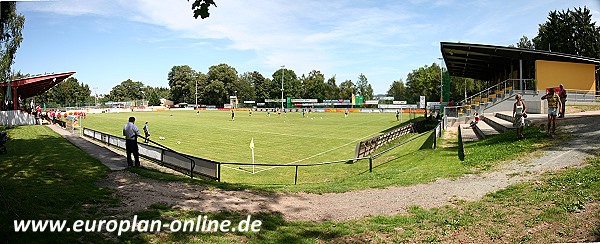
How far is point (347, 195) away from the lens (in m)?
9.48

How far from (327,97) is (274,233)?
4717 inches

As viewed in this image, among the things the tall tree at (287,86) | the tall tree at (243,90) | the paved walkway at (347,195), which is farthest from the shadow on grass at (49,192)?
the tall tree at (243,90)

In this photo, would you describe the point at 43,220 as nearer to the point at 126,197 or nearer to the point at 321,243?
the point at 126,197

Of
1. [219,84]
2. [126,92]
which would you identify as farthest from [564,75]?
[126,92]

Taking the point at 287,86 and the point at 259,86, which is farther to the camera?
the point at 259,86

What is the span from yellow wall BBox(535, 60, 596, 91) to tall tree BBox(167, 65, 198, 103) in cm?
11643

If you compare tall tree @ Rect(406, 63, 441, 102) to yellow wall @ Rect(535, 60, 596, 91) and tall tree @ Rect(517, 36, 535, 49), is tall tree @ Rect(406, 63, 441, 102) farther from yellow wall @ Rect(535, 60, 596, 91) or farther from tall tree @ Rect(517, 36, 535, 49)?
yellow wall @ Rect(535, 60, 596, 91)

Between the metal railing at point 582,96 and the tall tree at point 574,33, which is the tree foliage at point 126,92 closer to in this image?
the tall tree at point 574,33

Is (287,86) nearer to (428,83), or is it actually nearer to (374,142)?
(428,83)

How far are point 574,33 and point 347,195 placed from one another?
6762 cm

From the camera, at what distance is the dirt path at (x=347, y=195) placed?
760cm

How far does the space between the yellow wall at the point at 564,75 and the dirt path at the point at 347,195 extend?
18.4 metres

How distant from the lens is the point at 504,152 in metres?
11.2

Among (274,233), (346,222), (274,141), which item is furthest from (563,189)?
(274,141)
